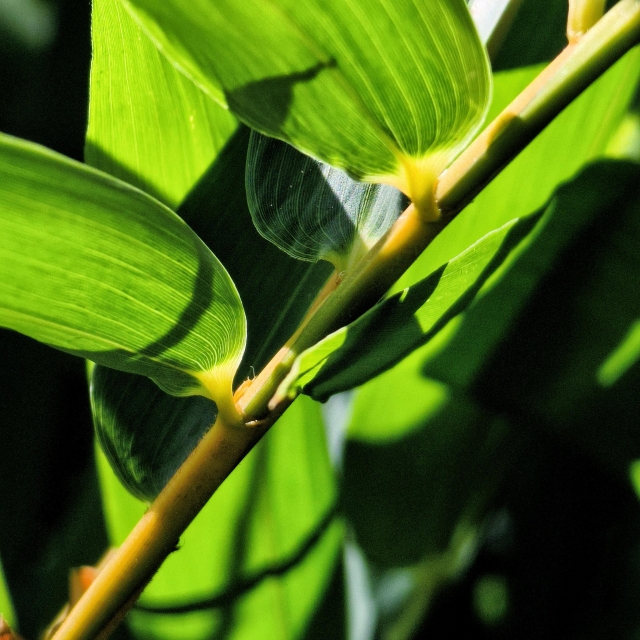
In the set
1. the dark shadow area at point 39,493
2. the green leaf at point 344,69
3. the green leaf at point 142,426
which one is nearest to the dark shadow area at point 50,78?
the dark shadow area at point 39,493

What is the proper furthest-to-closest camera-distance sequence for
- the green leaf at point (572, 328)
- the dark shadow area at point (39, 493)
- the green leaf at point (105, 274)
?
the dark shadow area at point (39, 493) → the green leaf at point (572, 328) → the green leaf at point (105, 274)

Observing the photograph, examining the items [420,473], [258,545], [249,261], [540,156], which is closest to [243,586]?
[258,545]

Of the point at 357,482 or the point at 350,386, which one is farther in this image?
the point at 357,482

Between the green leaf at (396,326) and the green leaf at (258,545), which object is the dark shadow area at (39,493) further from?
the green leaf at (396,326)

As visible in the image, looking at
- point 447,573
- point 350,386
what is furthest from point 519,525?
point 350,386

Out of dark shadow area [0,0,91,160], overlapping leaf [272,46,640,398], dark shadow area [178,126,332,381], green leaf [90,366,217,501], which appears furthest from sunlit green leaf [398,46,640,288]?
dark shadow area [0,0,91,160]

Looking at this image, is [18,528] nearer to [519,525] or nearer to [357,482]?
[357,482]
